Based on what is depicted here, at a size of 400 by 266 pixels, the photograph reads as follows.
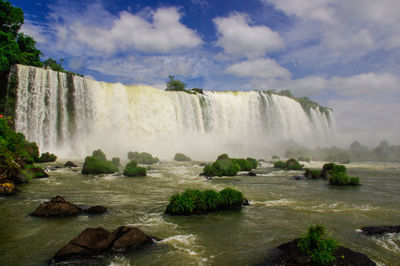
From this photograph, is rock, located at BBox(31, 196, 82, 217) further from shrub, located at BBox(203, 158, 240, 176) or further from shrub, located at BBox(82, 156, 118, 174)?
shrub, located at BBox(203, 158, 240, 176)

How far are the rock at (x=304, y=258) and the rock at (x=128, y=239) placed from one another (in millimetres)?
2767

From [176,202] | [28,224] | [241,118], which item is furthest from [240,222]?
[241,118]

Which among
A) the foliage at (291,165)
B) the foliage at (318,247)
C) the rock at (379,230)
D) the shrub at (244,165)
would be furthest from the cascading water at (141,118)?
the foliage at (318,247)

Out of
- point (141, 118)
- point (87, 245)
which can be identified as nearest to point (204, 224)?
point (87, 245)

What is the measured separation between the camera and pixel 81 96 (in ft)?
109

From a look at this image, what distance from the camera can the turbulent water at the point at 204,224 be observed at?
5.61 m

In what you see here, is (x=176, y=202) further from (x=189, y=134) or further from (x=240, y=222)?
(x=189, y=134)

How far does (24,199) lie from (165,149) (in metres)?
28.2

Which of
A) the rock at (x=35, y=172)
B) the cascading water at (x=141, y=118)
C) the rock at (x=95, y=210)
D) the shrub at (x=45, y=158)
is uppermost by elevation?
the cascading water at (x=141, y=118)

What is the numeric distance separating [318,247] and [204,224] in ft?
12.1

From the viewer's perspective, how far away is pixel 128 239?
5.96 meters

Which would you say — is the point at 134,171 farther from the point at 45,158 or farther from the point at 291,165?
the point at 291,165

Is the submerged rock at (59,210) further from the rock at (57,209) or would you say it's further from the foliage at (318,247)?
the foliage at (318,247)

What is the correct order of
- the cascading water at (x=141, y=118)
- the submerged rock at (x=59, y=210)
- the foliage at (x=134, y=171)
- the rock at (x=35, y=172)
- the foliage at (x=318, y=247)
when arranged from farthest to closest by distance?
the cascading water at (x=141, y=118)
the foliage at (x=134, y=171)
the rock at (x=35, y=172)
the submerged rock at (x=59, y=210)
the foliage at (x=318, y=247)
